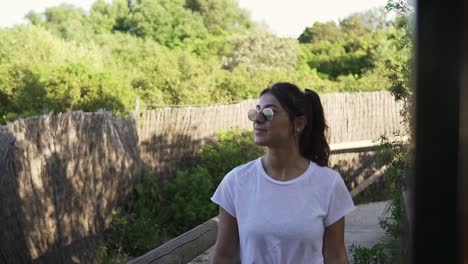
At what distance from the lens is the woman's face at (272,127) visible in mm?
2922

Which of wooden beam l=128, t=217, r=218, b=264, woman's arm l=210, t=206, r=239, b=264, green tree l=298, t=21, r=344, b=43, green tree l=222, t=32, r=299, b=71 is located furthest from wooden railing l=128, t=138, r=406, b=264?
green tree l=298, t=21, r=344, b=43

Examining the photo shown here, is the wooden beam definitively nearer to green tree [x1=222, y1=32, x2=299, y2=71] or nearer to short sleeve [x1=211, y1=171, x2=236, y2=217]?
short sleeve [x1=211, y1=171, x2=236, y2=217]

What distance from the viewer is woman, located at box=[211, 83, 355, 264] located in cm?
271

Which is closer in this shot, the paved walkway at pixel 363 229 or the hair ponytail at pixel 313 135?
the hair ponytail at pixel 313 135

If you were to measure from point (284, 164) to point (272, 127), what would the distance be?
0.52 ft

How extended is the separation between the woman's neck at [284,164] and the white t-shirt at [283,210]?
3 cm

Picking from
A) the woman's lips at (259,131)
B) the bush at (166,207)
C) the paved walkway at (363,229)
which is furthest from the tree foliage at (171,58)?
the woman's lips at (259,131)

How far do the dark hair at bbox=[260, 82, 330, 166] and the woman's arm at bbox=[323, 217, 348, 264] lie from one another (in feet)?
1.01

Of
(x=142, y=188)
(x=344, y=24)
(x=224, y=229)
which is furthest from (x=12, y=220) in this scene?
(x=344, y=24)

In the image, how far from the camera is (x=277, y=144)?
2941 mm

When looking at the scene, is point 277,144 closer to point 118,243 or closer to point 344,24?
point 118,243

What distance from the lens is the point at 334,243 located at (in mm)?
2803

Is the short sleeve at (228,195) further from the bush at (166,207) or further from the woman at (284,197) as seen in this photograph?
the bush at (166,207)

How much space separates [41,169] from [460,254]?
22.8 ft
